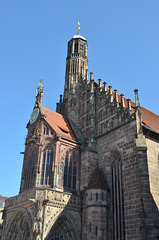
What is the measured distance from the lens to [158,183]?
2141 centimetres

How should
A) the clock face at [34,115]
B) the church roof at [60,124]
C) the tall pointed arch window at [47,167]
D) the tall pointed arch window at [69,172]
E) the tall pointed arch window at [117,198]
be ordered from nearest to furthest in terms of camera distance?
the tall pointed arch window at [117,198] < the tall pointed arch window at [47,167] < the tall pointed arch window at [69,172] < the church roof at [60,124] < the clock face at [34,115]

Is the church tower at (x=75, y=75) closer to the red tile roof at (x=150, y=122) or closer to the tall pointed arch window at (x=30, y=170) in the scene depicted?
the tall pointed arch window at (x=30, y=170)

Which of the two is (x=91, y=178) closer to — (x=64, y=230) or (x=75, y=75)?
(x=64, y=230)

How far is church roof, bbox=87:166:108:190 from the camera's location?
23639 millimetres

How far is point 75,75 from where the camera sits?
33938mm

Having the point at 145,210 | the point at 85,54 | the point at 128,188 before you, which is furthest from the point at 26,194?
the point at 85,54

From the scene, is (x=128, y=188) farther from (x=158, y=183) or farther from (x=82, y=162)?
(x=82, y=162)

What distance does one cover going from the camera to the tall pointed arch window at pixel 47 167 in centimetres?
2413

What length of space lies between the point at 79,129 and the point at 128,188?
33.5 feet

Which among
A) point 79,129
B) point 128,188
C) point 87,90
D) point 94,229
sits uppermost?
point 87,90

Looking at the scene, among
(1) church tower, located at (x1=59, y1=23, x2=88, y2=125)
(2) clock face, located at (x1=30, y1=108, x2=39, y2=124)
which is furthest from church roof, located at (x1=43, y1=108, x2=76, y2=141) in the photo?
(1) church tower, located at (x1=59, y1=23, x2=88, y2=125)

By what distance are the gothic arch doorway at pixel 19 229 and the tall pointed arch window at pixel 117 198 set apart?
7.35 meters

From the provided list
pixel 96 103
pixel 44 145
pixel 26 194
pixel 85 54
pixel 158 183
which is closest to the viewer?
pixel 158 183

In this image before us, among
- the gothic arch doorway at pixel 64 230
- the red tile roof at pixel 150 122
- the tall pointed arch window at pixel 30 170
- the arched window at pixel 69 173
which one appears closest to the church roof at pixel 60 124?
the arched window at pixel 69 173
